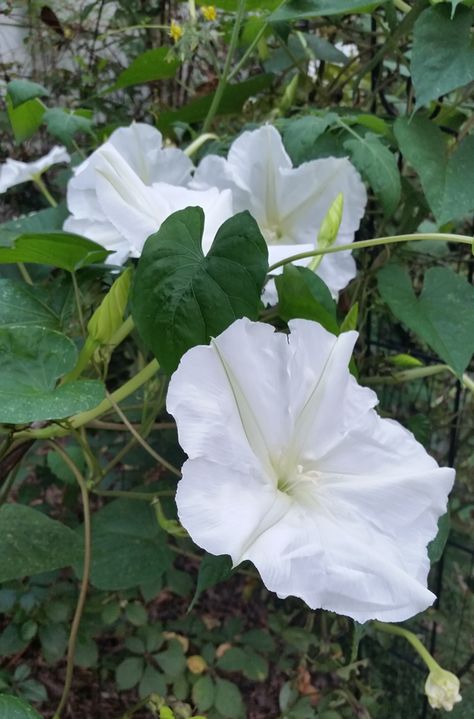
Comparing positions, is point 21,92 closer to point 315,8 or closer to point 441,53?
point 315,8

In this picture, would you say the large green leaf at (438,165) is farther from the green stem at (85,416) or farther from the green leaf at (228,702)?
the green leaf at (228,702)

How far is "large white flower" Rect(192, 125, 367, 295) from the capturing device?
752 millimetres

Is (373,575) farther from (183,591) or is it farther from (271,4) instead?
(271,4)

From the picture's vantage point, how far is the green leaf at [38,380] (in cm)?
50

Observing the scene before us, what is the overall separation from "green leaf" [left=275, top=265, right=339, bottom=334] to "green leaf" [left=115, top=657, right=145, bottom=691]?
2.09 ft

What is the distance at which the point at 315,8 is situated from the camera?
76cm

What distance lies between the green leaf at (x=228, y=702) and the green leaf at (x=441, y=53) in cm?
81

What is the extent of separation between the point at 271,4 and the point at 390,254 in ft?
1.39

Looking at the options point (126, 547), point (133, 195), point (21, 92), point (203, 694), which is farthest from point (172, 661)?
point (21, 92)

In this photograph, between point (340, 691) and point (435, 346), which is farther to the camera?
point (340, 691)

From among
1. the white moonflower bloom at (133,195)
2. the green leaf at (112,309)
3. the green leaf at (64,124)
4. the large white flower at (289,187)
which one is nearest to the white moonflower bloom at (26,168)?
the green leaf at (64,124)

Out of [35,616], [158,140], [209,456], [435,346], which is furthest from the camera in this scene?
[35,616]

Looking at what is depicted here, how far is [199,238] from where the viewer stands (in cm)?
57

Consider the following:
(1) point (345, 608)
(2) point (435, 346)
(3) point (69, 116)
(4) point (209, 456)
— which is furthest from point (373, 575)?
(3) point (69, 116)
